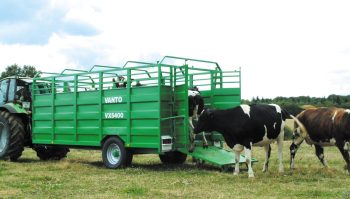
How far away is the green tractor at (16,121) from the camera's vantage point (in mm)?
15984

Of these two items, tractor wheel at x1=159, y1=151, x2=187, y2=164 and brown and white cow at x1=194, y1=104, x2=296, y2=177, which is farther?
tractor wheel at x1=159, y1=151, x2=187, y2=164

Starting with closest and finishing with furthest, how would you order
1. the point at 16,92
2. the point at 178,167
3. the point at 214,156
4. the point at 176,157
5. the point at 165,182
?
the point at 165,182
the point at 214,156
the point at 178,167
the point at 176,157
the point at 16,92

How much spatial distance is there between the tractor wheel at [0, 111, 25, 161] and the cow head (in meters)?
6.37

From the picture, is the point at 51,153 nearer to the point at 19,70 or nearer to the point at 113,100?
the point at 113,100

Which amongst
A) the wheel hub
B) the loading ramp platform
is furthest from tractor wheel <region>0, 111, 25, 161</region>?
the loading ramp platform

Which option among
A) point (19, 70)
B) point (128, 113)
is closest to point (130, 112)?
point (128, 113)

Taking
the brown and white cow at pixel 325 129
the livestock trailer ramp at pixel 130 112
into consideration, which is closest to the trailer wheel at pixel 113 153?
the livestock trailer ramp at pixel 130 112

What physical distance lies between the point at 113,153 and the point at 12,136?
4007mm

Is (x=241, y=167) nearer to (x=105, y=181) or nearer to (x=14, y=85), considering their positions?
(x=105, y=181)

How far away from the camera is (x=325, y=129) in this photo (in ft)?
44.2

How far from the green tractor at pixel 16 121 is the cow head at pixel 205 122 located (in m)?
6.42

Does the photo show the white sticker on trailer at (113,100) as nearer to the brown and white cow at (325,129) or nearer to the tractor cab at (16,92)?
the tractor cab at (16,92)

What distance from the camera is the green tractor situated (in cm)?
1598

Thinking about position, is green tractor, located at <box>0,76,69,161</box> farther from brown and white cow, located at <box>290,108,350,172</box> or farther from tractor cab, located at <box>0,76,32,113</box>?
brown and white cow, located at <box>290,108,350,172</box>
